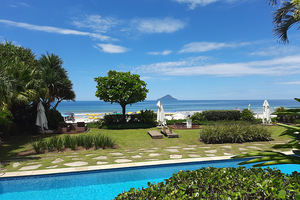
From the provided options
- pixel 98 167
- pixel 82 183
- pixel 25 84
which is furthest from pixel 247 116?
pixel 25 84

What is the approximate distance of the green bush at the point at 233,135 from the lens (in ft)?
29.7

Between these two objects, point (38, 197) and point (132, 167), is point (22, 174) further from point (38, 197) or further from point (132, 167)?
point (132, 167)

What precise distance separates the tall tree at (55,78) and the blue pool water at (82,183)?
10057 millimetres

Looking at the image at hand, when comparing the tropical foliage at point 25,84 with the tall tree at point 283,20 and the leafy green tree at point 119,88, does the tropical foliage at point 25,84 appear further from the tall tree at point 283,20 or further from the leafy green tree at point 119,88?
the tall tree at point 283,20

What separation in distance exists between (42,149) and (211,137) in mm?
7834

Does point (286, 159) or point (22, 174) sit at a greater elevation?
point (286, 159)

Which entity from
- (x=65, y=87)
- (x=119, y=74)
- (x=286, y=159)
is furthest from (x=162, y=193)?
(x=65, y=87)

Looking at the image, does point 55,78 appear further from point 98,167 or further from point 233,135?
point 233,135

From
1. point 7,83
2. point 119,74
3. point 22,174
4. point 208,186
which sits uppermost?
Result: point 119,74

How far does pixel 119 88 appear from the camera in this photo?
13805mm

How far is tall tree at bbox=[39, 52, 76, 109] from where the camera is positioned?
1362 centimetres

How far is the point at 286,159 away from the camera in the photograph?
187cm

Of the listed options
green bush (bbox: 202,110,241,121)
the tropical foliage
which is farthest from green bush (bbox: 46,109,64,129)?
green bush (bbox: 202,110,241,121)

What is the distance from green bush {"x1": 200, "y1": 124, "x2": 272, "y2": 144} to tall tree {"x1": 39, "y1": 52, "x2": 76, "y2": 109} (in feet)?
37.2
